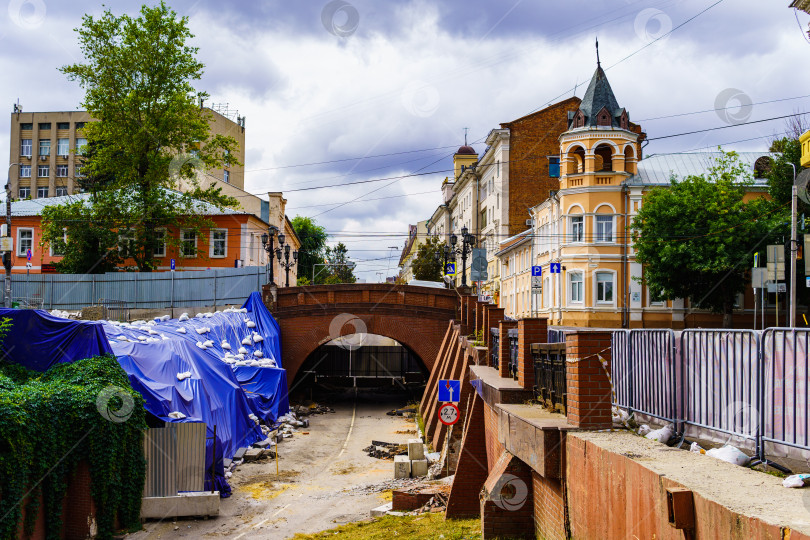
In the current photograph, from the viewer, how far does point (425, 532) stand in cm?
1011

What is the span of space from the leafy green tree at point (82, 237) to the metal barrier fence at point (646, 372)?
34310 millimetres

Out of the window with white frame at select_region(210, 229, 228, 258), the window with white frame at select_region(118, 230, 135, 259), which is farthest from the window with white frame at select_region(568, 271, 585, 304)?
the window with white frame at select_region(118, 230, 135, 259)

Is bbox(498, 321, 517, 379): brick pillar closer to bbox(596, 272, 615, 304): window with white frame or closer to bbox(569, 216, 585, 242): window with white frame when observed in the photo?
bbox(596, 272, 615, 304): window with white frame

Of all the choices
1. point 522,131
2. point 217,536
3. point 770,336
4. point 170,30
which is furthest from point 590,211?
point 770,336

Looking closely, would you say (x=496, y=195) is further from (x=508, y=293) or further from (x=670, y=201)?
(x=670, y=201)

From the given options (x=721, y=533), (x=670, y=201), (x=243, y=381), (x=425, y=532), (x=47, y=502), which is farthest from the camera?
(x=670, y=201)

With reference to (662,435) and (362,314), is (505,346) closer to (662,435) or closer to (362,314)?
(662,435)

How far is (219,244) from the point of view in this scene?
44875 mm

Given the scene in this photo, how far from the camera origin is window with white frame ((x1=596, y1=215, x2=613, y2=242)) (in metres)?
38.0

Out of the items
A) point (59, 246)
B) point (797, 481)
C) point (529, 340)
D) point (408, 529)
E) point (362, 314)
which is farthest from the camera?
point (59, 246)

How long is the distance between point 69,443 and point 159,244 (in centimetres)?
2817

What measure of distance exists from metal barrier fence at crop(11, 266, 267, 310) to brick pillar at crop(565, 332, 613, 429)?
1113 inches

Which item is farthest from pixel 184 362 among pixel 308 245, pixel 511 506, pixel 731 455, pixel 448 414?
pixel 308 245

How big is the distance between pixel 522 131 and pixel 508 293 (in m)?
12.1
